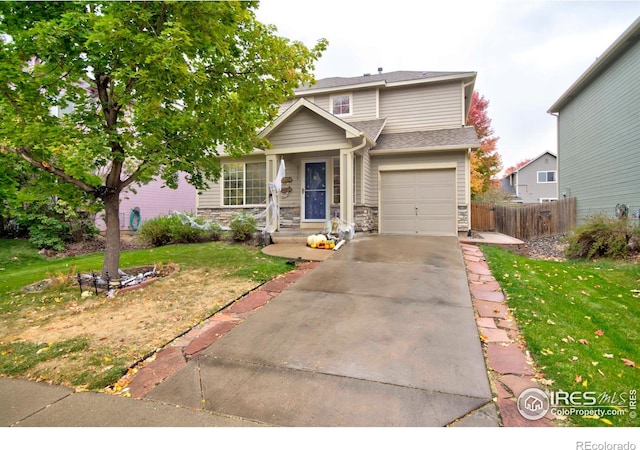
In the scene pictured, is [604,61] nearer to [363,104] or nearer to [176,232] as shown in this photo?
[363,104]

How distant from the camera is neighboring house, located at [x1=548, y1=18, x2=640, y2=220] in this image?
9.45 m

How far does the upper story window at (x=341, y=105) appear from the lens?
40.1 ft

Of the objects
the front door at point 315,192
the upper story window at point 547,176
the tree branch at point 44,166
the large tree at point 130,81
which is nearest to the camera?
the large tree at point 130,81

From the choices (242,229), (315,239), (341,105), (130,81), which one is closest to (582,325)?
(315,239)

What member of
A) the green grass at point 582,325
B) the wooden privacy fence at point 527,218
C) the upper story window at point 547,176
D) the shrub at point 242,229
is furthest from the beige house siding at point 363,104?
the upper story window at point 547,176

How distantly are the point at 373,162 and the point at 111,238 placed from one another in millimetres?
8115

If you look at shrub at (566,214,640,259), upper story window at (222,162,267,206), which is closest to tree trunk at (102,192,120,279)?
upper story window at (222,162,267,206)

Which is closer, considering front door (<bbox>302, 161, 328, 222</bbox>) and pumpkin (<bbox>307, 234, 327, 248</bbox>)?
pumpkin (<bbox>307, 234, 327, 248</bbox>)

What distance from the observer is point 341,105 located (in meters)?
12.3

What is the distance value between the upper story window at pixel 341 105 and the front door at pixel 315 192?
121 inches

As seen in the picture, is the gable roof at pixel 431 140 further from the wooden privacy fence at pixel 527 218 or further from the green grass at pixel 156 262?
the green grass at pixel 156 262

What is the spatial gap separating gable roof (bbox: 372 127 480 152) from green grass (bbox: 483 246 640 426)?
4.85 m

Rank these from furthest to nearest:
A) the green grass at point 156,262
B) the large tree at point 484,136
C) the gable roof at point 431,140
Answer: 1. the large tree at point 484,136
2. the gable roof at point 431,140
3. the green grass at point 156,262

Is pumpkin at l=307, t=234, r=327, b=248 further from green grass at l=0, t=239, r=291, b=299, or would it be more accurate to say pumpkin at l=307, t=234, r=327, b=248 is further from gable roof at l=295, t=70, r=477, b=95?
gable roof at l=295, t=70, r=477, b=95
